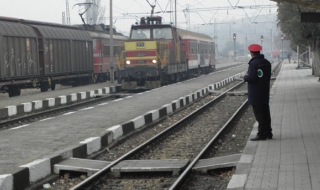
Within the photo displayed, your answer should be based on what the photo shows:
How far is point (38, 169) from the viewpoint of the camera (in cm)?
906

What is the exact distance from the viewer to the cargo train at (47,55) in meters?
25.1

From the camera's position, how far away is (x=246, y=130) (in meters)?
15.2

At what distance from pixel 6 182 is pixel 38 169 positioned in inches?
46.3

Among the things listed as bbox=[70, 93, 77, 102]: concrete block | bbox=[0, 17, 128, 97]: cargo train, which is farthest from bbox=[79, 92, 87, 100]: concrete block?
bbox=[0, 17, 128, 97]: cargo train

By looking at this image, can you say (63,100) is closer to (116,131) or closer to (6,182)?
(116,131)

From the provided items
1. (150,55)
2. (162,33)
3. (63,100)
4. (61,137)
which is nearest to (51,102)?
(63,100)

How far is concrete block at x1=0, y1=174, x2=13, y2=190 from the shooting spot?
778 cm

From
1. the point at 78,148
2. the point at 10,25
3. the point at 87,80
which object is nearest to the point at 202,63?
the point at 87,80

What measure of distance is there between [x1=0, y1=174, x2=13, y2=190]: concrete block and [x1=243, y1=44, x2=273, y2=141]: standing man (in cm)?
482

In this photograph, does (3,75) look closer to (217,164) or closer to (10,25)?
(10,25)

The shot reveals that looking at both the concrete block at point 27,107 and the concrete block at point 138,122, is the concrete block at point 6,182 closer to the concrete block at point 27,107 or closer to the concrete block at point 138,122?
the concrete block at point 138,122

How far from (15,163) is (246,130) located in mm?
7152

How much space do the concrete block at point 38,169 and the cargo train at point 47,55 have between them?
50.9ft

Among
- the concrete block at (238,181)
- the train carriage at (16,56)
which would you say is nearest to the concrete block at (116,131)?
the concrete block at (238,181)
